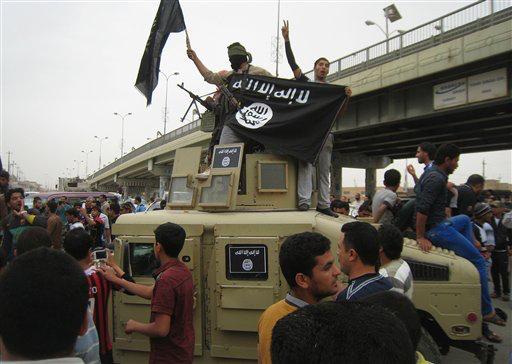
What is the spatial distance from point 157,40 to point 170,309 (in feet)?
13.2

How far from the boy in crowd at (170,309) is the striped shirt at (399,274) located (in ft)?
4.82

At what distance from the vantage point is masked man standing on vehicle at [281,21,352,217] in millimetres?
5047

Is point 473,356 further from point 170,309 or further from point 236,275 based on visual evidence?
point 170,309

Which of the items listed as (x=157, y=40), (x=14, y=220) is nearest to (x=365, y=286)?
(x=157, y=40)

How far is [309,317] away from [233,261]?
304 cm

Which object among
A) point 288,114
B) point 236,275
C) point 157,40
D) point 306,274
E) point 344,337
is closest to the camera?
point 344,337

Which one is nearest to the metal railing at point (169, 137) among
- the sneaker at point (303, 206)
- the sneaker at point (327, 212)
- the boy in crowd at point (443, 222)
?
→ the sneaker at point (327, 212)

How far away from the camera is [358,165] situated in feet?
118

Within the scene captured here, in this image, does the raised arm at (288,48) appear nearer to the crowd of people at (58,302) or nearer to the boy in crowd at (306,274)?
the crowd of people at (58,302)

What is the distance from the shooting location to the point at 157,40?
598 cm

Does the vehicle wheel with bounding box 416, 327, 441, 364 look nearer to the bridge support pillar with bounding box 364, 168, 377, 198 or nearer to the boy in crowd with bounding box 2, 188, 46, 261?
the boy in crowd with bounding box 2, 188, 46, 261

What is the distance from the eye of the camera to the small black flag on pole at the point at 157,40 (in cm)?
595

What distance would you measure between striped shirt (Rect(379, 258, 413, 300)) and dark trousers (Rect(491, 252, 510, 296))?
6.44m

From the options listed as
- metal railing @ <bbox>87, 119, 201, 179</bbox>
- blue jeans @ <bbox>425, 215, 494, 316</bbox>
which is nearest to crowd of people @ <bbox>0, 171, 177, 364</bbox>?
blue jeans @ <bbox>425, 215, 494, 316</bbox>
